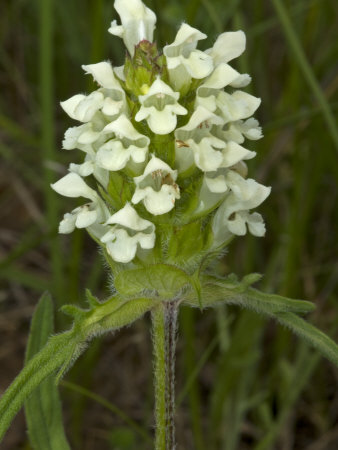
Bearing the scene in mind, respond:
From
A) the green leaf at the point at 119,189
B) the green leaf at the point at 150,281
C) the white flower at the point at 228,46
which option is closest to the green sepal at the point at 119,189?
the green leaf at the point at 119,189

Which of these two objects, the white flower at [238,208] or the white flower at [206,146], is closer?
the white flower at [206,146]

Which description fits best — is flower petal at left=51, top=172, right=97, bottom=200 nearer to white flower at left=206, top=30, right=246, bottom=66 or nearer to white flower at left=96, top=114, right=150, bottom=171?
white flower at left=96, top=114, right=150, bottom=171

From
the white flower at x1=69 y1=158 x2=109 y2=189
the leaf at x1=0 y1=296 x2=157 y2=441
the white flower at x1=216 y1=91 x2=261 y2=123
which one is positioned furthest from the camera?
the white flower at x1=69 y1=158 x2=109 y2=189

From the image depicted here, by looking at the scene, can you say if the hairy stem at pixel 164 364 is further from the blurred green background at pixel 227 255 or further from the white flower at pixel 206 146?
the blurred green background at pixel 227 255

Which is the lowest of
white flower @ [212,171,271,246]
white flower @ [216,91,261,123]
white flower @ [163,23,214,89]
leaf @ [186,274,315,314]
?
leaf @ [186,274,315,314]

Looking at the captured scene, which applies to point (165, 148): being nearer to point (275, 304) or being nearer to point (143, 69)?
point (143, 69)

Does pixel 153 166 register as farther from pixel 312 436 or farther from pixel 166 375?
pixel 312 436

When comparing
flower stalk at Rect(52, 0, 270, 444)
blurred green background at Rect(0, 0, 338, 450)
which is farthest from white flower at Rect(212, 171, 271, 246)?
blurred green background at Rect(0, 0, 338, 450)
